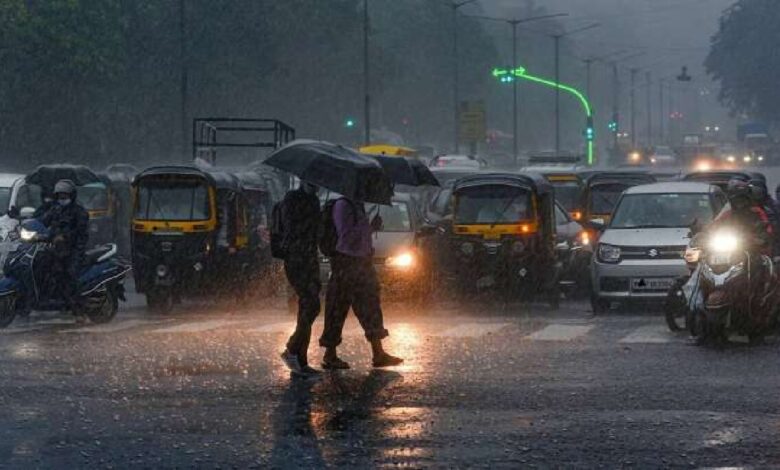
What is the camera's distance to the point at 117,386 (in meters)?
14.6

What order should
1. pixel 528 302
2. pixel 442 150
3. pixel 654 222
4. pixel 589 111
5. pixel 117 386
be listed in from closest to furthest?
1. pixel 117 386
2. pixel 654 222
3. pixel 528 302
4. pixel 589 111
5. pixel 442 150

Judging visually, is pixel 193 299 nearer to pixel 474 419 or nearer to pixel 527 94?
pixel 474 419

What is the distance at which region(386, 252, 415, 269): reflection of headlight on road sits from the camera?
86.2 feet

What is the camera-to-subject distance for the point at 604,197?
33062 millimetres

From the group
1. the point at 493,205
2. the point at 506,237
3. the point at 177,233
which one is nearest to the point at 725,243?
the point at 506,237

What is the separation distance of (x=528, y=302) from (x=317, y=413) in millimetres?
14713

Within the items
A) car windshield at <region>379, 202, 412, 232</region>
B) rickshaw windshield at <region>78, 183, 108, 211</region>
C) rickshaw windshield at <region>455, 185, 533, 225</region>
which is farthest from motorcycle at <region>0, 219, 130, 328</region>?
rickshaw windshield at <region>78, 183, 108, 211</region>

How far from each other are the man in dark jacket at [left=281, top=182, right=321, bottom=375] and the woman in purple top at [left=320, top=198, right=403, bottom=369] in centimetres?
23

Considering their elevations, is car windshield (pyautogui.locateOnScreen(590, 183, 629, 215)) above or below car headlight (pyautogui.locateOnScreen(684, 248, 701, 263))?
above

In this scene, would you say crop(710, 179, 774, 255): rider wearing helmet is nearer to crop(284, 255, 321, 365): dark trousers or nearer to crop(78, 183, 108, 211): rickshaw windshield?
crop(284, 255, 321, 365): dark trousers

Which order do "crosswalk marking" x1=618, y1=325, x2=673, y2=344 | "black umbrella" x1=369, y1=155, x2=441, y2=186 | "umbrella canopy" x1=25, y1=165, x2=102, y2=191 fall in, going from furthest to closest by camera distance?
"umbrella canopy" x1=25, y1=165, x2=102, y2=191 < "crosswalk marking" x1=618, y1=325, x2=673, y2=344 < "black umbrella" x1=369, y1=155, x2=441, y2=186

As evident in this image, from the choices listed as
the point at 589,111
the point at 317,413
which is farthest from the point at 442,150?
the point at 317,413

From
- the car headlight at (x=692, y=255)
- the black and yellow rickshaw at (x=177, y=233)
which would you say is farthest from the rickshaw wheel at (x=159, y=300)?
the car headlight at (x=692, y=255)

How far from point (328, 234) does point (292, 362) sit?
127 cm
